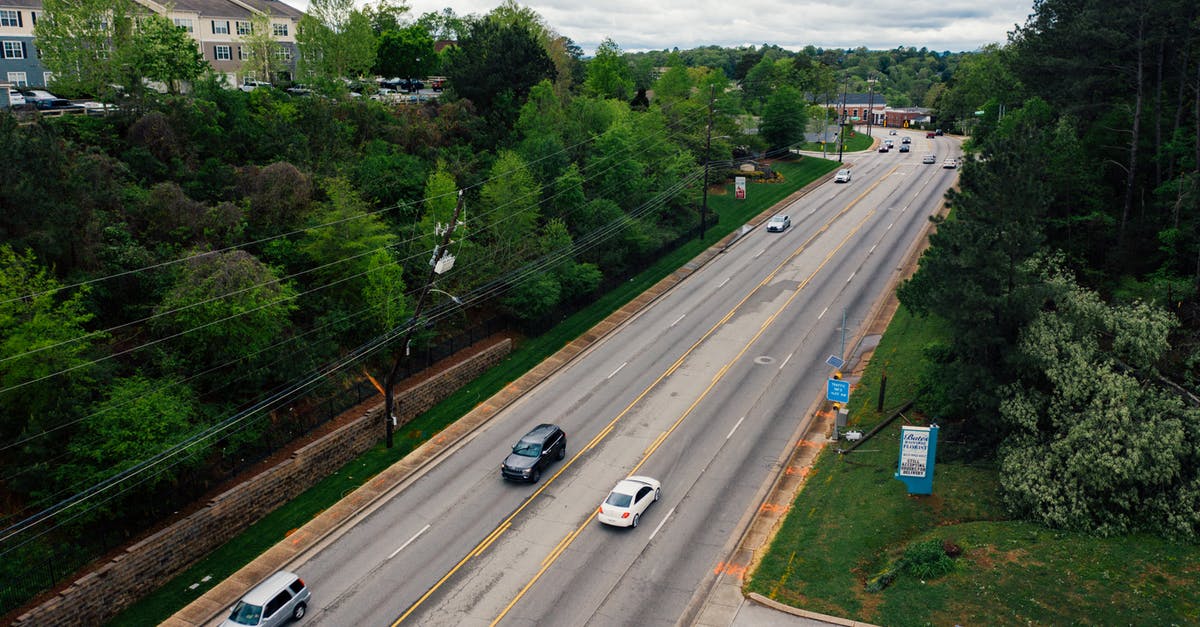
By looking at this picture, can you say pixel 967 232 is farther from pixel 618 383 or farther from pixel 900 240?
pixel 900 240

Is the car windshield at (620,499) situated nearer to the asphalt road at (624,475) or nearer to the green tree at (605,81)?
the asphalt road at (624,475)

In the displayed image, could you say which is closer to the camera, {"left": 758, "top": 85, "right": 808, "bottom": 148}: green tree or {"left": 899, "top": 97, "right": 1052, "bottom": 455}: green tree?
{"left": 899, "top": 97, "right": 1052, "bottom": 455}: green tree

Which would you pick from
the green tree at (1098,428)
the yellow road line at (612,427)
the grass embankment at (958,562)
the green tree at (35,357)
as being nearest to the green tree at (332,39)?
the yellow road line at (612,427)

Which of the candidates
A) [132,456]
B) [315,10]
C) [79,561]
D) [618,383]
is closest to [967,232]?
[618,383]

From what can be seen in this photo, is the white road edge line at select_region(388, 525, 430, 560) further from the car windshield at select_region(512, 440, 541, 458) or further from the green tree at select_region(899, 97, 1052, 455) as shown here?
the green tree at select_region(899, 97, 1052, 455)

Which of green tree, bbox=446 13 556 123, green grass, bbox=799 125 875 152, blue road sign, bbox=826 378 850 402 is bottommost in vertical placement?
→ blue road sign, bbox=826 378 850 402

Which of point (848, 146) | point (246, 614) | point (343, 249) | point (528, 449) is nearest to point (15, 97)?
point (343, 249)

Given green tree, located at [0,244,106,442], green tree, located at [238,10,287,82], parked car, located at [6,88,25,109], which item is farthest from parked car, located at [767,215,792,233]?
parked car, located at [6,88,25,109]
